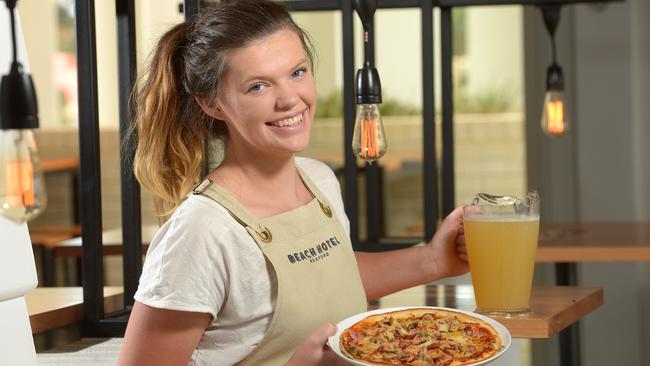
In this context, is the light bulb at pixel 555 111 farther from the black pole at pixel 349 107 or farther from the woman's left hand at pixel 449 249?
the woman's left hand at pixel 449 249

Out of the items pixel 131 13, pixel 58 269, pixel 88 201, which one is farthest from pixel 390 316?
pixel 58 269

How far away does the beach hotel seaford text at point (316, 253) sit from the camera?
1601 mm

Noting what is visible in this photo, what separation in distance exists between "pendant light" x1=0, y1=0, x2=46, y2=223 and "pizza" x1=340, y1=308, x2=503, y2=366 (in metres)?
0.52

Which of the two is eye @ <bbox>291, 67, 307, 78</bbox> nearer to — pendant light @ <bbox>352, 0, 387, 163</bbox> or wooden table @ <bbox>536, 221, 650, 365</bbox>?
pendant light @ <bbox>352, 0, 387, 163</bbox>

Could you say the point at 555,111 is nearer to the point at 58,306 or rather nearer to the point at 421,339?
the point at 58,306

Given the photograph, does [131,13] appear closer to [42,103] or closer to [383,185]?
[383,185]

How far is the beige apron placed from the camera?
1561mm

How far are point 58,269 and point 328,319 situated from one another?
557 centimetres

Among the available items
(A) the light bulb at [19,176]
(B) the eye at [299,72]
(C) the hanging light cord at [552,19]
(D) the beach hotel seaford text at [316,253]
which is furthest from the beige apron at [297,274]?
(C) the hanging light cord at [552,19]

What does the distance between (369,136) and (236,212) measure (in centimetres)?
32

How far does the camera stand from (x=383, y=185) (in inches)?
296

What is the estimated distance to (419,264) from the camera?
75.2 inches

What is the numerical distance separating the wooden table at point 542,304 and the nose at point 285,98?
51 centimetres

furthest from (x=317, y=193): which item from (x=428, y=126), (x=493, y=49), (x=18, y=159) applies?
(x=493, y=49)
